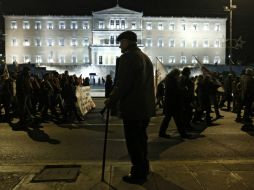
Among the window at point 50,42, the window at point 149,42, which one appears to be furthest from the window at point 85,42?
the window at point 149,42

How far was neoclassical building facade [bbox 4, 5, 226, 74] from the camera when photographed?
329ft

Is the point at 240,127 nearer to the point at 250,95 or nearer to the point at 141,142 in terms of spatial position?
the point at 250,95

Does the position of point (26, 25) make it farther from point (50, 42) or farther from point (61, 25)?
point (61, 25)

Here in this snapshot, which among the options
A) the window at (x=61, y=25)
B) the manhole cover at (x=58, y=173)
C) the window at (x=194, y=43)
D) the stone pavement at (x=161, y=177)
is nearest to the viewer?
the stone pavement at (x=161, y=177)

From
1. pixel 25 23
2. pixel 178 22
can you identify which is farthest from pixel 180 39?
pixel 25 23

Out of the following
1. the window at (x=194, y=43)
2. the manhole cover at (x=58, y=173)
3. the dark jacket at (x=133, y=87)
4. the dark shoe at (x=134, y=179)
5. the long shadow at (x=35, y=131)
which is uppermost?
the window at (x=194, y=43)

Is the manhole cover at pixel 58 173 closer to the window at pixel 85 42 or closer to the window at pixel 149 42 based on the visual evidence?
the window at pixel 149 42

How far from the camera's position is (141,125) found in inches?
239

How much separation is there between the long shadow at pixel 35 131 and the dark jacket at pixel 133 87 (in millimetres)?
4554

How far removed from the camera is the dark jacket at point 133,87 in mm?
5801

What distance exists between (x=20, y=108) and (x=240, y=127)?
687 cm

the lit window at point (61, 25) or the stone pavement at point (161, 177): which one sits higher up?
the lit window at point (61, 25)

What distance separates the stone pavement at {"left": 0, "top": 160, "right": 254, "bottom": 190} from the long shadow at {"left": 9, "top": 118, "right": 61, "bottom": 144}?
3067 mm

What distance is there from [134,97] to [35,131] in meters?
6.67
